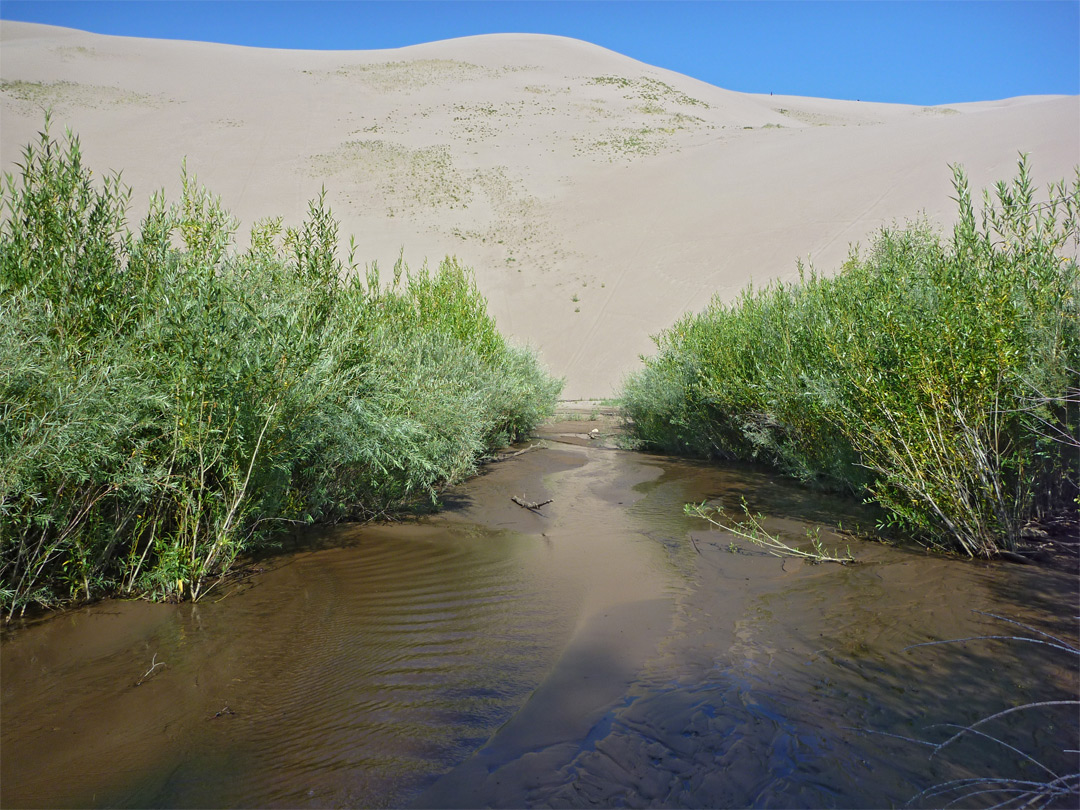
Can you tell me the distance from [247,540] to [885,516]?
633 centimetres

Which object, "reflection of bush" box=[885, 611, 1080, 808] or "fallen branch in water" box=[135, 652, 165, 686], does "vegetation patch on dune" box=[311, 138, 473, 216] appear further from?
"reflection of bush" box=[885, 611, 1080, 808]

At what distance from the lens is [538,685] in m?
4.45

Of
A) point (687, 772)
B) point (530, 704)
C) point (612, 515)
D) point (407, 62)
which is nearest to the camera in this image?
point (687, 772)

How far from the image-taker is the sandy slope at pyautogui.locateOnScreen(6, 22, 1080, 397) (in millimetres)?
31969

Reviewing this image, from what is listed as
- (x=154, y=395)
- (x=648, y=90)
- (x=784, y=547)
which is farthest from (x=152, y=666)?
(x=648, y=90)

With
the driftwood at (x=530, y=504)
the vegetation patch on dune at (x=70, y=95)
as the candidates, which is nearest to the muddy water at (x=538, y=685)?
the driftwood at (x=530, y=504)

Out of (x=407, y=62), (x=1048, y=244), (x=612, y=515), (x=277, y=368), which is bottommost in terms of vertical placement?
(x=612, y=515)

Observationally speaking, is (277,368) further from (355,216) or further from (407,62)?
(407,62)

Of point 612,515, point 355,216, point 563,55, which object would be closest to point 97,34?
point 563,55

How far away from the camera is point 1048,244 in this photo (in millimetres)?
6059

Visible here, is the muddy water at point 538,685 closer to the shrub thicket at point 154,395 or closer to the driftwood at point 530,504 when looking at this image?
the shrub thicket at point 154,395

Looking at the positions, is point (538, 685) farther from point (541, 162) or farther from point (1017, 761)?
point (541, 162)

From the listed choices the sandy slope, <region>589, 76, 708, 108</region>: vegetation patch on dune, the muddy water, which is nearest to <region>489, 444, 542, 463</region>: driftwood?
the muddy water

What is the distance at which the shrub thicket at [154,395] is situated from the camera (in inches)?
181
